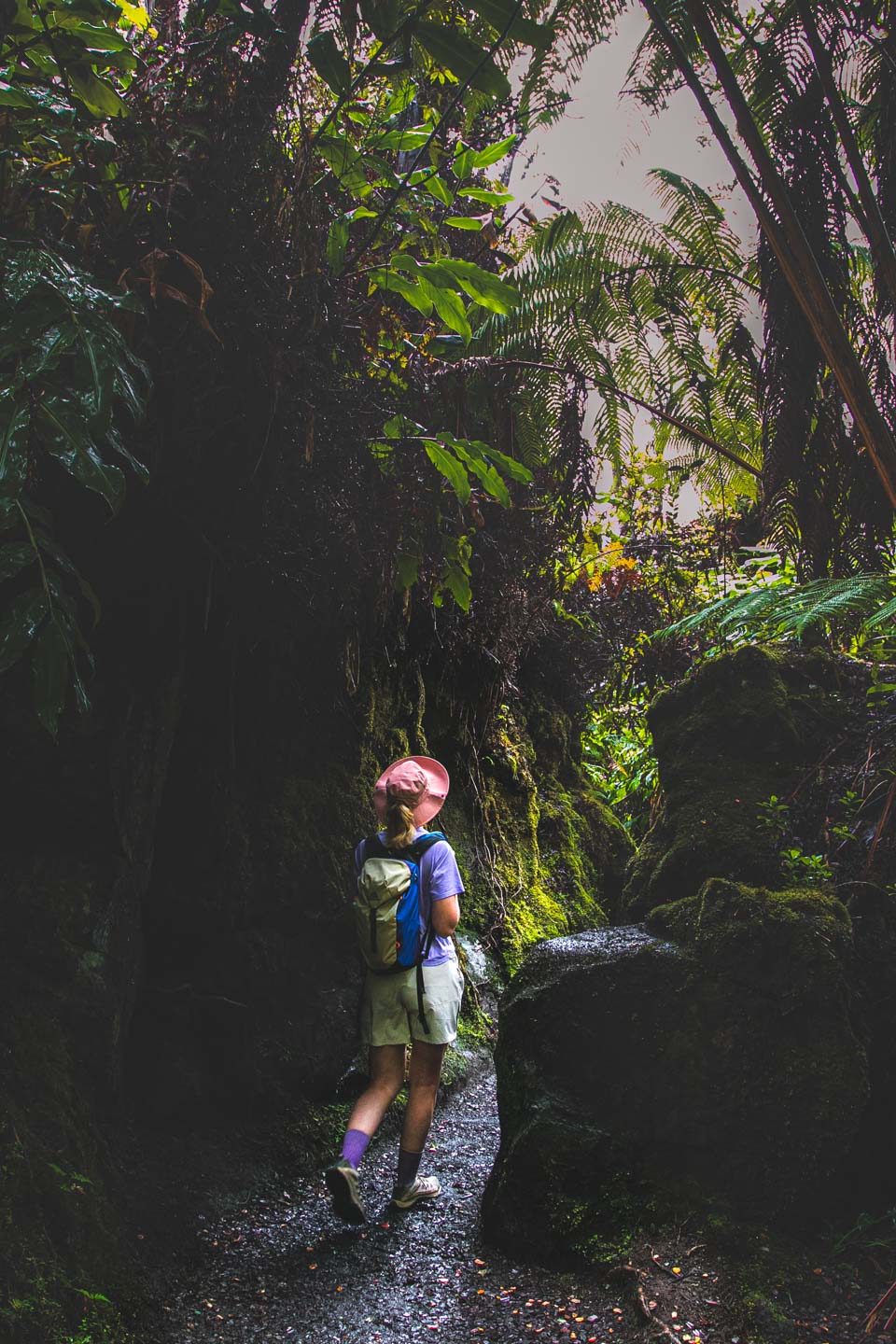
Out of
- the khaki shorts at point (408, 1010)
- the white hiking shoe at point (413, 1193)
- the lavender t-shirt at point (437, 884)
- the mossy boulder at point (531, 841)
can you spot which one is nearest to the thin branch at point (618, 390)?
the lavender t-shirt at point (437, 884)

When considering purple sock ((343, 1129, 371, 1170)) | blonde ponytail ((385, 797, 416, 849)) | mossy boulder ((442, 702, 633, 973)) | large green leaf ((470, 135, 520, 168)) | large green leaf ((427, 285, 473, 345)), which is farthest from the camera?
mossy boulder ((442, 702, 633, 973))

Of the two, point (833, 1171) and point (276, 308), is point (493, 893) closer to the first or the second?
point (833, 1171)

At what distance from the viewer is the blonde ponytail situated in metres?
3.88

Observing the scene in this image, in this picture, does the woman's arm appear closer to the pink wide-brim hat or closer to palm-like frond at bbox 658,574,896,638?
the pink wide-brim hat

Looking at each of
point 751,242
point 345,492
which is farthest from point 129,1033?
point 751,242

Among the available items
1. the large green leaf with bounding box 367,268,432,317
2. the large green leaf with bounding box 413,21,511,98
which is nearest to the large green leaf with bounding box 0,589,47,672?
the large green leaf with bounding box 367,268,432,317

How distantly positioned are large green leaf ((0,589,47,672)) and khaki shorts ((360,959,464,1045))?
2015mm

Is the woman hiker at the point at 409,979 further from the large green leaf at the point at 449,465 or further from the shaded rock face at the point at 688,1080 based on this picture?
the large green leaf at the point at 449,465

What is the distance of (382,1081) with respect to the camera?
3.72 meters

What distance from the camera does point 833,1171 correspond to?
2.89 meters

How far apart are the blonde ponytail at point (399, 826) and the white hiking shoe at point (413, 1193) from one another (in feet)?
4.18

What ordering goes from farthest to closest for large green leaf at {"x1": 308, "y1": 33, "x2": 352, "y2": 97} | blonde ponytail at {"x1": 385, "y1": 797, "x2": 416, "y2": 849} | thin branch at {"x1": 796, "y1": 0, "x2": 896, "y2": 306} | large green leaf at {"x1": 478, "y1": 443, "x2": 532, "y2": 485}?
1. blonde ponytail at {"x1": 385, "y1": 797, "x2": 416, "y2": 849}
2. large green leaf at {"x1": 478, "y1": 443, "x2": 532, "y2": 485}
3. thin branch at {"x1": 796, "y1": 0, "x2": 896, "y2": 306}
4. large green leaf at {"x1": 308, "y1": 33, "x2": 352, "y2": 97}

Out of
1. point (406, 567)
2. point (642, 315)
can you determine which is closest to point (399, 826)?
point (406, 567)

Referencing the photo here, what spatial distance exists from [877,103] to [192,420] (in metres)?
2.55
